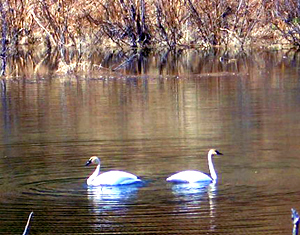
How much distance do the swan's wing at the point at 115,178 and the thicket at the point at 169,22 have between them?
24.8 metres

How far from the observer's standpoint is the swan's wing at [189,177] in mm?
10523

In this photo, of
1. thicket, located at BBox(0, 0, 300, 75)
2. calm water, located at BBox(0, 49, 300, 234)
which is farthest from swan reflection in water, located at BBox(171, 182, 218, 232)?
thicket, located at BBox(0, 0, 300, 75)

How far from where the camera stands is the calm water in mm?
9133

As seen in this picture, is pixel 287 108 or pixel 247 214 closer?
pixel 247 214

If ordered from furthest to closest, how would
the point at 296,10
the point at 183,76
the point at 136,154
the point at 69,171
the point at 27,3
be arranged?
1. the point at 27,3
2. the point at 296,10
3. the point at 183,76
4. the point at 136,154
5. the point at 69,171

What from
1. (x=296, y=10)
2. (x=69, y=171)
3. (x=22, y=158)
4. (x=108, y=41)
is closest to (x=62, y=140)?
(x=22, y=158)

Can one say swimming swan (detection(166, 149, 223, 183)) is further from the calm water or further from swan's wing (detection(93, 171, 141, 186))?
swan's wing (detection(93, 171, 141, 186))

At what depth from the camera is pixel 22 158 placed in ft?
41.8

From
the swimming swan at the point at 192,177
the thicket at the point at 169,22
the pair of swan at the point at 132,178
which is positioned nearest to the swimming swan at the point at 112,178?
the pair of swan at the point at 132,178

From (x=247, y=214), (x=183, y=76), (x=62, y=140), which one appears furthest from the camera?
(x=183, y=76)

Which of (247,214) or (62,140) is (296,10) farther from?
(247,214)

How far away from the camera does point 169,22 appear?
36375 millimetres

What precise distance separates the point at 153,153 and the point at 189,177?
2094 millimetres

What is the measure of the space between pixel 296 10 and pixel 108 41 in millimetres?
8444
